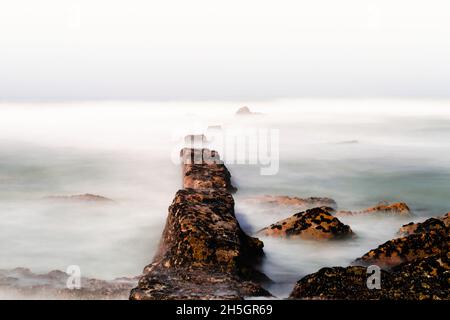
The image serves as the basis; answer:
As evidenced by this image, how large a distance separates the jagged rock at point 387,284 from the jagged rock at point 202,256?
68cm

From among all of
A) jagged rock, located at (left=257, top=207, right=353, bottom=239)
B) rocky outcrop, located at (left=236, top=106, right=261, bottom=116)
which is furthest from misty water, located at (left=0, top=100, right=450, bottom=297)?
rocky outcrop, located at (left=236, top=106, right=261, bottom=116)

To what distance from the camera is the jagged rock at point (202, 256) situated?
5.73m

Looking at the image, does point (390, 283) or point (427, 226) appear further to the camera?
point (427, 226)

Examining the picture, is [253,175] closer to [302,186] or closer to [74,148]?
[302,186]

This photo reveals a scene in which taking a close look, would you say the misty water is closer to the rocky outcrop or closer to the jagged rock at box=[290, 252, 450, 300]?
the jagged rock at box=[290, 252, 450, 300]

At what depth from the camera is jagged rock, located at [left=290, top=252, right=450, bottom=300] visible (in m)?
5.36

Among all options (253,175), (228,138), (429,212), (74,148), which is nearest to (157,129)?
(228,138)

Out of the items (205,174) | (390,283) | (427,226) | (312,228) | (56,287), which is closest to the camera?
(390,283)

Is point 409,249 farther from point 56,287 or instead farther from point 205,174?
point 205,174

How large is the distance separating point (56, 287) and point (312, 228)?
14.2 feet

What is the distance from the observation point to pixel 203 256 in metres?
6.82

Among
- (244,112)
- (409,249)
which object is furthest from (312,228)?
(244,112)
